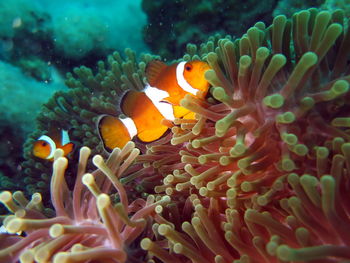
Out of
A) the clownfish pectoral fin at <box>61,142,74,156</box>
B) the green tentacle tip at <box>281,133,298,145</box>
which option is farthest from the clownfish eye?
the clownfish pectoral fin at <box>61,142,74,156</box>

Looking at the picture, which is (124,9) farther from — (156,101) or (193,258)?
(193,258)

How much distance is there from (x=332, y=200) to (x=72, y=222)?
117 centimetres

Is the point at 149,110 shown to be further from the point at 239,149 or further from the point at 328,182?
the point at 328,182

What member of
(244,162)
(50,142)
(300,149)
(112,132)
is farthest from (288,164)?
(50,142)

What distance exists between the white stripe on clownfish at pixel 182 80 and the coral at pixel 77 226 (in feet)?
1.64

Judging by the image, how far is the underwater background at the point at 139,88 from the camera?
145 cm

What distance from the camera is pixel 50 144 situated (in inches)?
117

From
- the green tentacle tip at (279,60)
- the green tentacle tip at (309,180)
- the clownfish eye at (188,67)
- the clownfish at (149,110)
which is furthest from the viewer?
the clownfish at (149,110)

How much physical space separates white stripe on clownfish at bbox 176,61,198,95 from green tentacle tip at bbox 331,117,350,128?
0.78 m

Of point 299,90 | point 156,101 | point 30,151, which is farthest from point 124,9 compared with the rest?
point 299,90

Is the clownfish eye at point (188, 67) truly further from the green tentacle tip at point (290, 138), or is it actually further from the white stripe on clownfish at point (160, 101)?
the green tentacle tip at point (290, 138)

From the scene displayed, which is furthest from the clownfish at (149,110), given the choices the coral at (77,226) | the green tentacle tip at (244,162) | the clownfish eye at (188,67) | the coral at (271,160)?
the green tentacle tip at (244,162)

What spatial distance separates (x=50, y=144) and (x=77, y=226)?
175 cm

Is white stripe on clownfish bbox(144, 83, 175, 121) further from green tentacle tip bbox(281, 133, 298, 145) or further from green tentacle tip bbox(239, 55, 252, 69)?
green tentacle tip bbox(281, 133, 298, 145)
